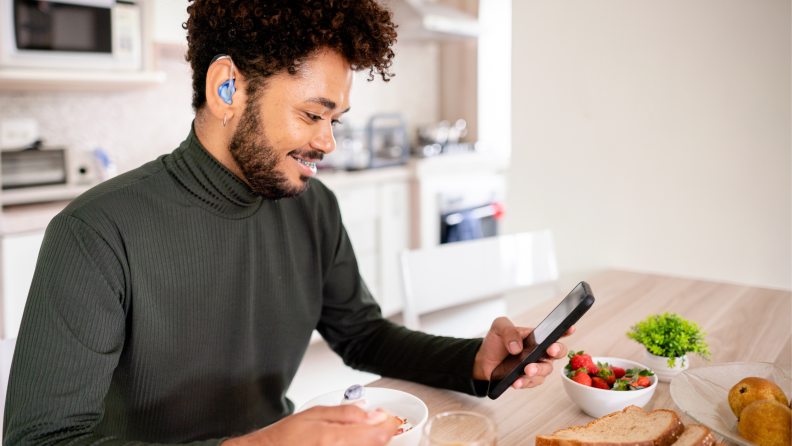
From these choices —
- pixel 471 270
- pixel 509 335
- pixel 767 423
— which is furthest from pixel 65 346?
pixel 471 270

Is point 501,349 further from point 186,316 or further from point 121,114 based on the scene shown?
point 121,114

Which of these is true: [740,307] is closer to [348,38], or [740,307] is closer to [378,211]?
[348,38]

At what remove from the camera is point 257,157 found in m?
1.03

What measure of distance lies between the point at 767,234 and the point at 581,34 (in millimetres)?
783

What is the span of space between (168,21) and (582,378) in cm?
233

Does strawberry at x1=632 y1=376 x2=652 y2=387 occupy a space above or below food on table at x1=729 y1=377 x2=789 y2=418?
below

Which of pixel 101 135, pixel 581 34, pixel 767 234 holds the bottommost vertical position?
pixel 767 234

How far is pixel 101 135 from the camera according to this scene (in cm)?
281

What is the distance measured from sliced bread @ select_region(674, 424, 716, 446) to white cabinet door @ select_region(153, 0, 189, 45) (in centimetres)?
235

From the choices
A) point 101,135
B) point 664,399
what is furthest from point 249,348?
point 101,135

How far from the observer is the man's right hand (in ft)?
2.10

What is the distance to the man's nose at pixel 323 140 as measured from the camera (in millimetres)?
1032

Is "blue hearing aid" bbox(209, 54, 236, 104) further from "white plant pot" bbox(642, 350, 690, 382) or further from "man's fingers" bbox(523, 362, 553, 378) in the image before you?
"white plant pot" bbox(642, 350, 690, 382)

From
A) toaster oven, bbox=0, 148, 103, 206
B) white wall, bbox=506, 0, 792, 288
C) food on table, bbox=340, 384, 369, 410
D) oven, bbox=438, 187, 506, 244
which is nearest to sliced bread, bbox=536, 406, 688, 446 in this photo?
food on table, bbox=340, 384, 369, 410
